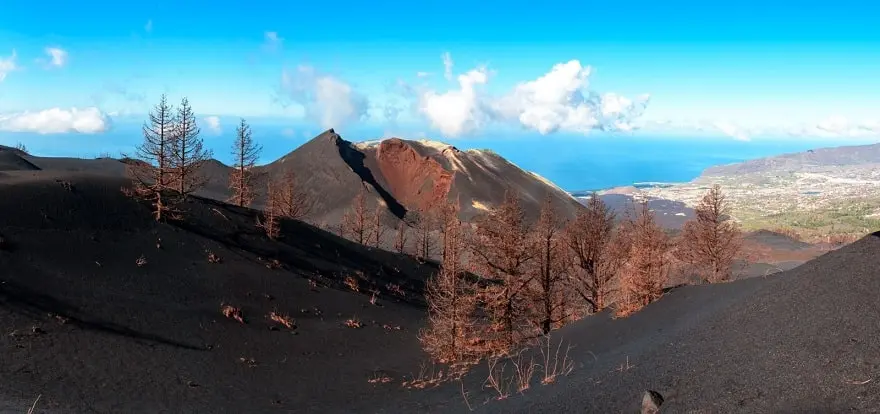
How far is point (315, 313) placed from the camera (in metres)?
25.2

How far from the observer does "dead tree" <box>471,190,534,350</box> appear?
70.2 ft

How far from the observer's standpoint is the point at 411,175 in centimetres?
10650

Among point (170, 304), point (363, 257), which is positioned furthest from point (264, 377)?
point (363, 257)

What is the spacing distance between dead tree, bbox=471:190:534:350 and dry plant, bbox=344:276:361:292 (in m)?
11.6

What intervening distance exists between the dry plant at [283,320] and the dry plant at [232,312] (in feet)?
4.71

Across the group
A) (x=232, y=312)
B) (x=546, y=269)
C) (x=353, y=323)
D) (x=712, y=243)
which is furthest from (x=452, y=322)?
(x=712, y=243)

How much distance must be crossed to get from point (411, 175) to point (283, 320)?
8462 cm

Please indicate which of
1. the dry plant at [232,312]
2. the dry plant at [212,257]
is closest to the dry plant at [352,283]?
the dry plant at [212,257]

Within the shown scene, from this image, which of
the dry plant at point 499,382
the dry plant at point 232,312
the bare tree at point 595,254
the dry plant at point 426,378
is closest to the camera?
the dry plant at point 499,382

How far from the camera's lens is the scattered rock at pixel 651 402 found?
22.6 feet

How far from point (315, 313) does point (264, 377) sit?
27.0 ft

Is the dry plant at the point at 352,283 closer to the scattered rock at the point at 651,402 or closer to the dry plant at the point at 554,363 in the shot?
the dry plant at the point at 554,363

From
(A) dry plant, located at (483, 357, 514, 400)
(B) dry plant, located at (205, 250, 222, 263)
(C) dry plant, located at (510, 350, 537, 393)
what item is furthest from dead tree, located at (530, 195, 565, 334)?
(B) dry plant, located at (205, 250, 222, 263)

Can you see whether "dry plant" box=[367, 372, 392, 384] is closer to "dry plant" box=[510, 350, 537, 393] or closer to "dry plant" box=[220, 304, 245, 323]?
"dry plant" box=[510, 350, 537, 393]
